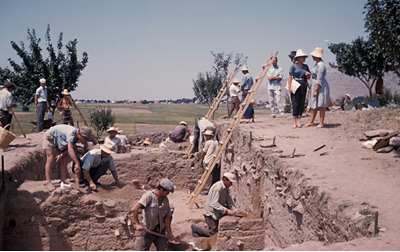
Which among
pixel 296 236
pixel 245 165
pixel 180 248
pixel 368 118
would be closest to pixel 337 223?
pixel 296 236

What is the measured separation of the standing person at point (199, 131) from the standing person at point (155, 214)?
5843 mm

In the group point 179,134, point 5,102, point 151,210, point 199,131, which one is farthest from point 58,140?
point 179,134

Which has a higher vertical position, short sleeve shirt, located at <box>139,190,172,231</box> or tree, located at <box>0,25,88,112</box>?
tree, located at <box>0,25,88,112</box>

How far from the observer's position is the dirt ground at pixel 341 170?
4.93 meters

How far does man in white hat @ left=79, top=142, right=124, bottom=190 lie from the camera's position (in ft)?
25.9

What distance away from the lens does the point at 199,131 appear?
45.0ft

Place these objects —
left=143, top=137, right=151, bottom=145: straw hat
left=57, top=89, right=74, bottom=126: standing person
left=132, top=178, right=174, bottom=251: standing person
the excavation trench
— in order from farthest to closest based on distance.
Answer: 1. left=143, top=137, right=151, bottom=145: straw hat
2. left=57, top=89, right=74, bottom=126: standing person
3. the excavation trench
4. left=132, top=178, right=174, bottom=251: standing person

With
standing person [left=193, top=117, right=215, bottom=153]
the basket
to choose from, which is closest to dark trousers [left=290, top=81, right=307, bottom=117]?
standing person [left=193, top=117, right=215, bottom=153]

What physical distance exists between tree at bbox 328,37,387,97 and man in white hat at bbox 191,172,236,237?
60.8 ft

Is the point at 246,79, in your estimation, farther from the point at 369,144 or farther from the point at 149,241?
the point at 149,241

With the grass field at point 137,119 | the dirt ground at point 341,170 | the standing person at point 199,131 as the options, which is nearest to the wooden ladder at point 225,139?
the dirt ground at point 341,170

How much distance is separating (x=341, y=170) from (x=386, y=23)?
20.9 ft

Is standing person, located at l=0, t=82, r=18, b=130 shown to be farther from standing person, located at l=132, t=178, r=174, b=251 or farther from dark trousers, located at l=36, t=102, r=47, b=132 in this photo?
standing person, located at l=132, t=178, r=174, b=251

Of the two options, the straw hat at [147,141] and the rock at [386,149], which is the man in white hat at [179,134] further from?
the rock at [386,149]
